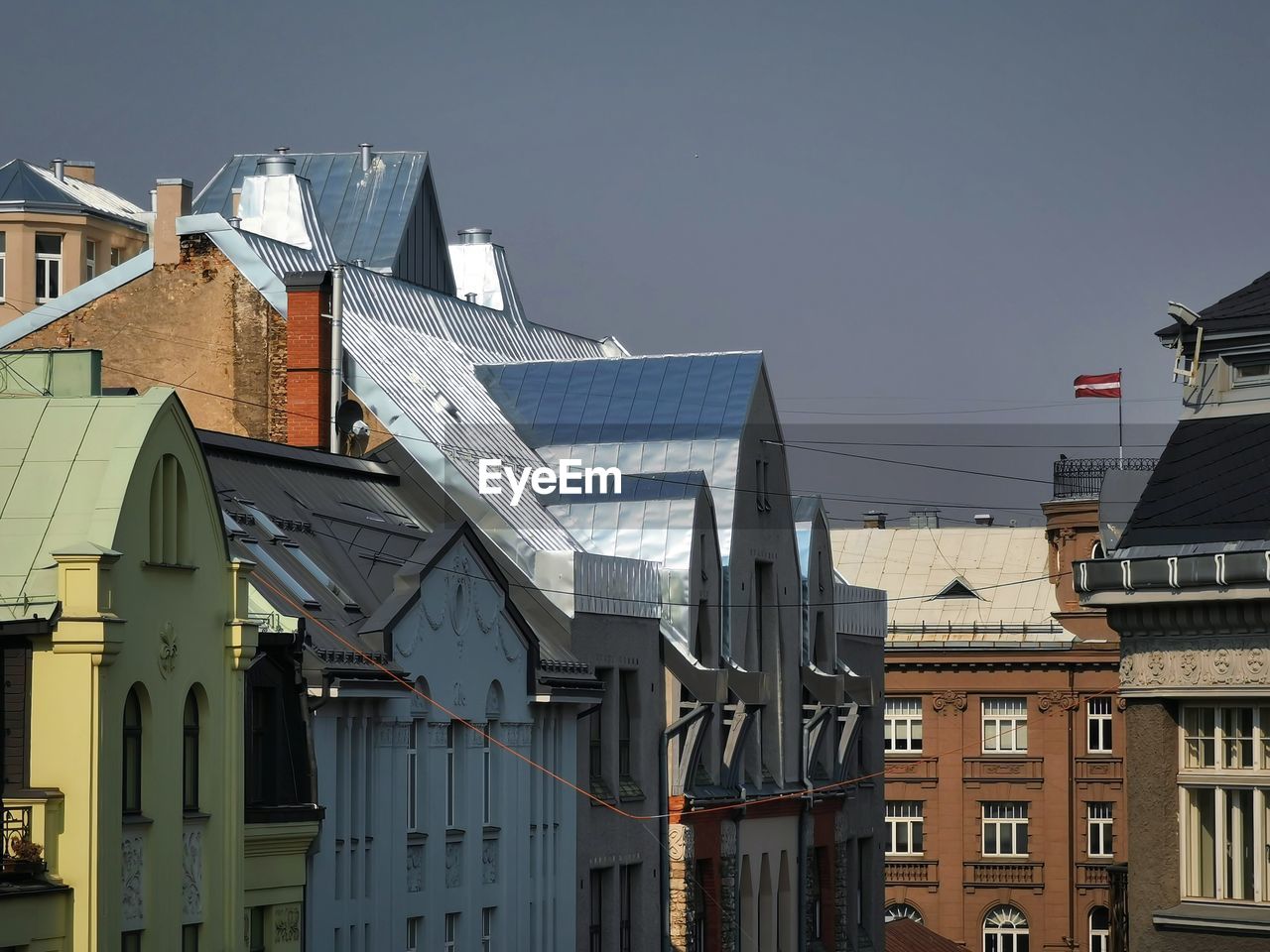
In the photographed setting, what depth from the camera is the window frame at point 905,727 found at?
97.7 metres

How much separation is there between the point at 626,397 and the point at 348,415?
9.69 m

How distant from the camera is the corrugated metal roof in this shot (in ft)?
235

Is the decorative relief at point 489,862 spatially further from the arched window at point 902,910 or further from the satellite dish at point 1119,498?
the arched window at point 902,910

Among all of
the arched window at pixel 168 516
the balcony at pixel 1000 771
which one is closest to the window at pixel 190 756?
the arched window at pixel 168 516

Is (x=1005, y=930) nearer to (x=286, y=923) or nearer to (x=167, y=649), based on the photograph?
(x=286, y=923)

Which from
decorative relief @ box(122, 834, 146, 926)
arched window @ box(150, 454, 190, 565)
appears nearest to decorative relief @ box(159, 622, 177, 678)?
arched window @ box(150, 454, 190, 565)

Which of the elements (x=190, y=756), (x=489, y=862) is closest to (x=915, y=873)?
(x=489, y=862)

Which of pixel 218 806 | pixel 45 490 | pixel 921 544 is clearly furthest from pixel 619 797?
pixel 921 544

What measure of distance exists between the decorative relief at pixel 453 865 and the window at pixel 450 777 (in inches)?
15.6

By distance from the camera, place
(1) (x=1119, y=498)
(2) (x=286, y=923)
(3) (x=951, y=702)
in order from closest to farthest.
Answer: (2) (x=286, y=923) < (1) (x=1119, y=498) < (3) (x=951, y=702)

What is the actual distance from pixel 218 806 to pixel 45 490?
4.96 metres

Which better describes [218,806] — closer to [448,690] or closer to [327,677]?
[327,677]

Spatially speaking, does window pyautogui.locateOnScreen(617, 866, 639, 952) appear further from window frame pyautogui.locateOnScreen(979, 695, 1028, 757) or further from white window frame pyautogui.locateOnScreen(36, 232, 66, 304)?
window frame pyautogui.locateOnScreen(979, 695, 1028, 757)

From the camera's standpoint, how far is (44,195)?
85750mm
